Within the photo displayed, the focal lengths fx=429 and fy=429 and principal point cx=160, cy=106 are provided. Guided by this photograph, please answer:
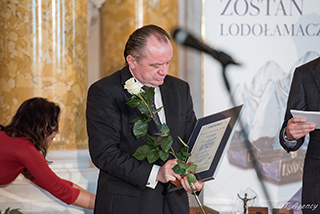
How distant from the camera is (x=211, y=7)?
11.5 ft

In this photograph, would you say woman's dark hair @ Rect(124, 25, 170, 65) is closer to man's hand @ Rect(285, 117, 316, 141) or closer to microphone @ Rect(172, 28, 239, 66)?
man's hand @ Rect(285, 117, 316, 141)

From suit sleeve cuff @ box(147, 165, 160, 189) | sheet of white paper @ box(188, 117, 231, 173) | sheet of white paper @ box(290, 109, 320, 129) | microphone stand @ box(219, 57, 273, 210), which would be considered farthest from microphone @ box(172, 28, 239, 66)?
suit sleeve cuff @ box(147, 165, 160, 189)

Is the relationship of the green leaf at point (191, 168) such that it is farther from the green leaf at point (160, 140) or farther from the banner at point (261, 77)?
the banner at point (261, 77)

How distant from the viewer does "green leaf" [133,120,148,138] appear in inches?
66.0

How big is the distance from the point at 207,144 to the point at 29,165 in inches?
50.2

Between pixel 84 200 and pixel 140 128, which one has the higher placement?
pixel 140 128

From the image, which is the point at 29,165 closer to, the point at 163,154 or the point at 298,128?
the point at 163,154

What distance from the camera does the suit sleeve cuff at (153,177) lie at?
177 cm

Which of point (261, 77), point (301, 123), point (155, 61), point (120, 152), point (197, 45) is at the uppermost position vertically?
point (197, 45)

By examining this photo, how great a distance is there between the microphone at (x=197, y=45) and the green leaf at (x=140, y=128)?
198 centimetres

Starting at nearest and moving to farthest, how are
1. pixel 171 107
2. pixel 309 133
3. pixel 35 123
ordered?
pixel 171 107 → pixel 309 133 → pixel 35 123

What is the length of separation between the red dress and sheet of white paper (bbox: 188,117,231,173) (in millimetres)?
1111

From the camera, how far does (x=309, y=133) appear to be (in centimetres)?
213

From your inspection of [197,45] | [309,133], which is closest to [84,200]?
[309,133]
